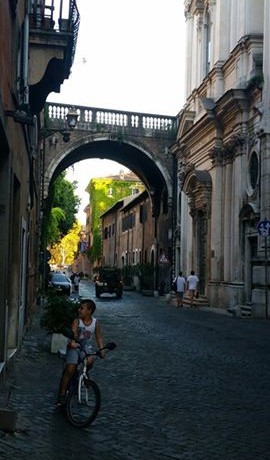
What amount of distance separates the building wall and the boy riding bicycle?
15316 mm

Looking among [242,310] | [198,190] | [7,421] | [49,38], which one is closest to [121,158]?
[198,190]

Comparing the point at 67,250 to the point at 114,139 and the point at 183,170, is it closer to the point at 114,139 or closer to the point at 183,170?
the point at 114,139

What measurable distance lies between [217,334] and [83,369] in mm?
10156

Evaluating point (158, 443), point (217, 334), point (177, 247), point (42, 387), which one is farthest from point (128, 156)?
point (158, 443)

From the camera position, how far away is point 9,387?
8.43 metres

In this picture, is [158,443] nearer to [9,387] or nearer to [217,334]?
[9,387]

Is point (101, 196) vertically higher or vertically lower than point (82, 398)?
higher

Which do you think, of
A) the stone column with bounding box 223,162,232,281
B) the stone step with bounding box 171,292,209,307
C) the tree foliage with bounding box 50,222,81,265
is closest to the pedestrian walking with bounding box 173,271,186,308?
the stone step with bounding box 171,292,209,307

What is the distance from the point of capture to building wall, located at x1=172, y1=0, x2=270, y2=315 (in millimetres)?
23781

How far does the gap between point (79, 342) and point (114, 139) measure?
102 feet

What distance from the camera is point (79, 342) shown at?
6.90 meters

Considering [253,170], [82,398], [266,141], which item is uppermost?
[266,141]

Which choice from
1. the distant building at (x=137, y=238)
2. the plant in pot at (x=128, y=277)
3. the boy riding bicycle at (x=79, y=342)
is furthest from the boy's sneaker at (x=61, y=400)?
the plant in pot at (x=128, y=277)

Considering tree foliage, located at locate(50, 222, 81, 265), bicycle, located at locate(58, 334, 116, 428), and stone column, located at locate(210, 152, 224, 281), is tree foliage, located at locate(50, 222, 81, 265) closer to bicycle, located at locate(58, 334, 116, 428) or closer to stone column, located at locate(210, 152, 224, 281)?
stone column, located at locate(210, 152, 224, 281)
